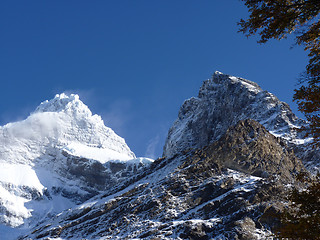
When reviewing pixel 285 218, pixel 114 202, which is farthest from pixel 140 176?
pixel 285 218

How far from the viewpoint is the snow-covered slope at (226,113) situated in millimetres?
150000

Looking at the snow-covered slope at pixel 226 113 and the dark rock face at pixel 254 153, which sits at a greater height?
the snow-covered slope at pixel 226 113

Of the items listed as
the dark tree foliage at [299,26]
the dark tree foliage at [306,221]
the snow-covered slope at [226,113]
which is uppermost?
the snow-covered slope at [226,113]

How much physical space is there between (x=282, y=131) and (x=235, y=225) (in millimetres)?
73299

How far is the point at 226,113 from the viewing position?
172500 mm

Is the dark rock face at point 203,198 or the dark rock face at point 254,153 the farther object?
the dark rock face at point 254,153

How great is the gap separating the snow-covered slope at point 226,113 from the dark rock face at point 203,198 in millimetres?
→ 32880

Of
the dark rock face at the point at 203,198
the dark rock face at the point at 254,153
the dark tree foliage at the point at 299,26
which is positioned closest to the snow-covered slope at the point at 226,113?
the dark rock face at the point at 254,153

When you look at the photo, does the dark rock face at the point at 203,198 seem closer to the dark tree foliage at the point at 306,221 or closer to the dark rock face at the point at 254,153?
the dark rock face at the point at 254,153

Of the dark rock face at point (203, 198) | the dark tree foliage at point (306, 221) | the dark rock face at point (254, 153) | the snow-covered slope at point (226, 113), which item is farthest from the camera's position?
the snow-covered slope at point (226, 113)

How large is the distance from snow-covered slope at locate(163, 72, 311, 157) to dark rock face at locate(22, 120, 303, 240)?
3288 centimetres

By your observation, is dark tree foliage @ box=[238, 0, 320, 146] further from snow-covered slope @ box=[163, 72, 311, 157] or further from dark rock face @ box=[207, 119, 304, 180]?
snow-covered slope @ box=[163, 72, 311, 157]

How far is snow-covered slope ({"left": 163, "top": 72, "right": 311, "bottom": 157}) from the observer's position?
492 feet

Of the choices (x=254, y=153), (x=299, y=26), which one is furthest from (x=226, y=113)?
(x=299, y=26)
